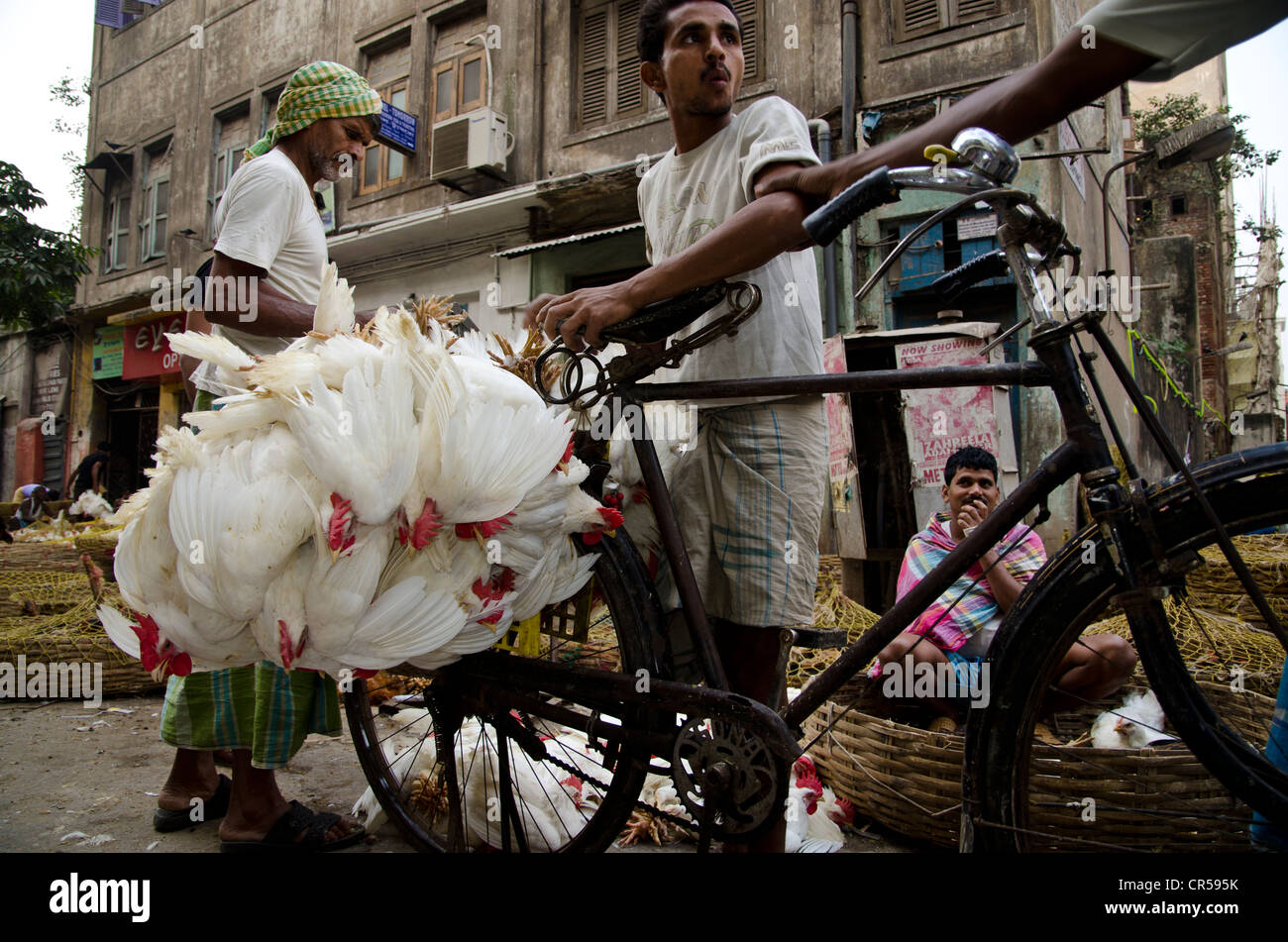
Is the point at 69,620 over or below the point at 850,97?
below

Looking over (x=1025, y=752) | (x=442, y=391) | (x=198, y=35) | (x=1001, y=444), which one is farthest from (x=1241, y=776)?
(x=198, y=35)

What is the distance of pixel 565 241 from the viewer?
8.18 m

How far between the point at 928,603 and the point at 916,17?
24.6 feet

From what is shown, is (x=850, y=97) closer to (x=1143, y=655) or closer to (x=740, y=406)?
(x=740, y=406)

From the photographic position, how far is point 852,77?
7152 millimetres

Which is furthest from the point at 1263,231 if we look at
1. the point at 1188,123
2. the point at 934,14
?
the point at 934,14

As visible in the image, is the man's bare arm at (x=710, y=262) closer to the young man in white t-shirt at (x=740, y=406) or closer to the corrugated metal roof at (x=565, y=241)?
the young man in white t-shirt at (x=740, y=406)

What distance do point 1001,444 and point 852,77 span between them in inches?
162

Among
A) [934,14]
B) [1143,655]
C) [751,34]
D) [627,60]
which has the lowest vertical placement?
[1143,655]

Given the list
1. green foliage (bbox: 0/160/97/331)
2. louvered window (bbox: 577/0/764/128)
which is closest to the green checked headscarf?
louvered window (bbox: 577/0/764/128)

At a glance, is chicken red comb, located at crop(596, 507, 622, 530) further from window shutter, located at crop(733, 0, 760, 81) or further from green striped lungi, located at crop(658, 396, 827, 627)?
window shutter, located at crop(733, 0, 760, 81)

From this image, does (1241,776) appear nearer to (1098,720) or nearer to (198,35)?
(1098,720)

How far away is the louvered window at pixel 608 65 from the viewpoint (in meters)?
8.82

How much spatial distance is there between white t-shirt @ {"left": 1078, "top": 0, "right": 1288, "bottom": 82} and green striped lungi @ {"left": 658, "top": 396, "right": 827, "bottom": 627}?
0.88 m
